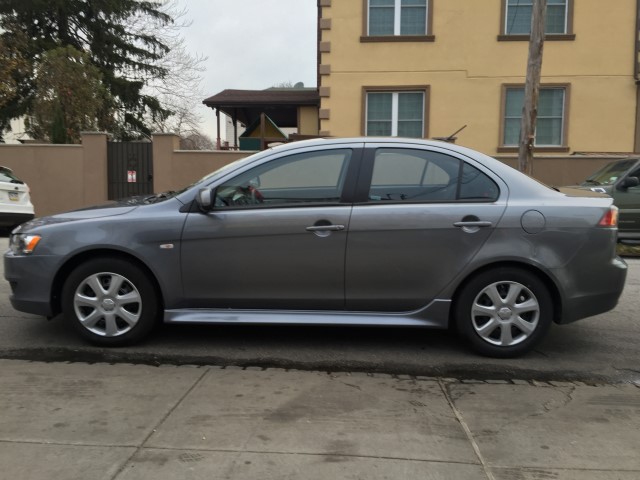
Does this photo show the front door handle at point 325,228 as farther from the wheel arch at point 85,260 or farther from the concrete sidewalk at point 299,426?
the wheel arch at point 85,260

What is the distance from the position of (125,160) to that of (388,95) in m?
7.18

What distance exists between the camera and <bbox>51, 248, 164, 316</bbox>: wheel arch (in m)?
4.38

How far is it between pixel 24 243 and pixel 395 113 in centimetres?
1210

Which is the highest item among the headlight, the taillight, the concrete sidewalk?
the taillight

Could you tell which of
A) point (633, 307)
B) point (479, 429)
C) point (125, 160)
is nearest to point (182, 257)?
point (479, 429)

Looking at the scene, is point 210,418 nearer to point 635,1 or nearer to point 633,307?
point 633,307

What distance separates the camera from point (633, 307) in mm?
5992

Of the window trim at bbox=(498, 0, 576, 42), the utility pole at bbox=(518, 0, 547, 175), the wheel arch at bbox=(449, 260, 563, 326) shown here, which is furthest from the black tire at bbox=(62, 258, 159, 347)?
the window trim at bbox=(498, 0, 576, 42)

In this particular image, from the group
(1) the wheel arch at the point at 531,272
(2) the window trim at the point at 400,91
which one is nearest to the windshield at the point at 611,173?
(2) the window trim at the point at 400,91

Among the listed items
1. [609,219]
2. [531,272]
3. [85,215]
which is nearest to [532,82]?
[609,219]

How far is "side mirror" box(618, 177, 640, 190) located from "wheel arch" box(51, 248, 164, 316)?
8572mm

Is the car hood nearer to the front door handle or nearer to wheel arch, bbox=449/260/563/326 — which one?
the front door handle

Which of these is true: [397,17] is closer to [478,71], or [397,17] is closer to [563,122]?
[478,71]

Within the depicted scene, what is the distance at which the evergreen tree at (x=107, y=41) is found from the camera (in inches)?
925
